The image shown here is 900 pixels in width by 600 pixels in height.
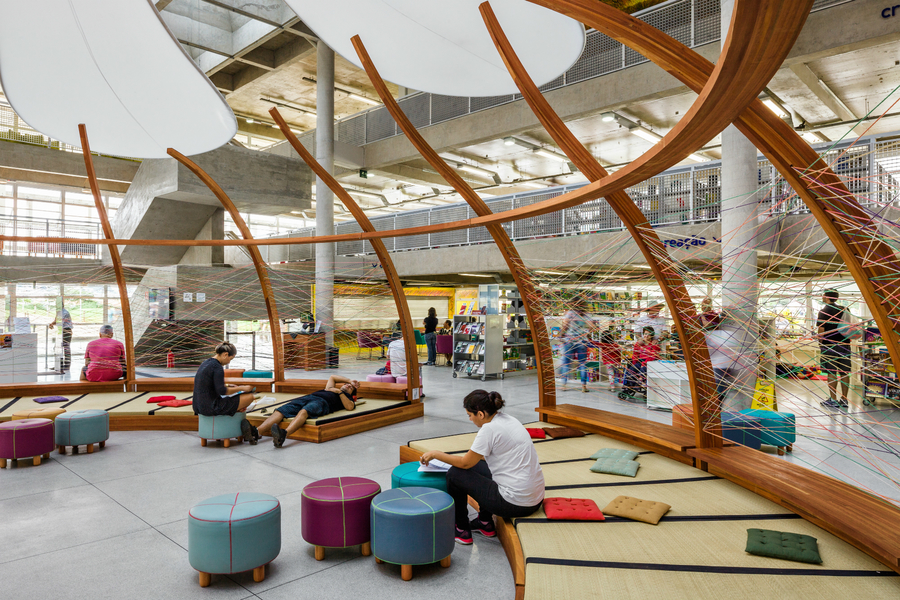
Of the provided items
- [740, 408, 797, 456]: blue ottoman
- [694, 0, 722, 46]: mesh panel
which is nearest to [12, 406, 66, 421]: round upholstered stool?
[740, 408, 797, 456]: blue ottoman

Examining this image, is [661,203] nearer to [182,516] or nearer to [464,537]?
[464,537]

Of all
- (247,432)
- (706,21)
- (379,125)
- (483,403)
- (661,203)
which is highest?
(379,125)

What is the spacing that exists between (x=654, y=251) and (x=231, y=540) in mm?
3579

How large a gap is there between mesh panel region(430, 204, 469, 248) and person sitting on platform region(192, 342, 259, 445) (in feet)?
32.7

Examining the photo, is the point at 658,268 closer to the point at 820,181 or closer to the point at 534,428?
the point at 820,181

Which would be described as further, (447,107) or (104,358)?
(447,107)

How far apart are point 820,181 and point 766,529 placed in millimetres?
2079

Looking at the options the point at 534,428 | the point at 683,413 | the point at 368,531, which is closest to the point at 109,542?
the point at 368,531

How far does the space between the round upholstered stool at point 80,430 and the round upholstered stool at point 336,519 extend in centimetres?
381

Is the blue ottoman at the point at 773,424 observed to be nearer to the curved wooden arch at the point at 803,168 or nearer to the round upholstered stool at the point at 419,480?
the curved wooden arch at the point at 803,168

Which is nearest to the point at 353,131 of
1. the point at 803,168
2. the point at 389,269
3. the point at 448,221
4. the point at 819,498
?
the point at 448,221

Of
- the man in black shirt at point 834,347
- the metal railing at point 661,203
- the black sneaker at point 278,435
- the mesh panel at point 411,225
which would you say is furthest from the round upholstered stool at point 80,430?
the mesh panel at point 411,225

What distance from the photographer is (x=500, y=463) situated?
362 centimetres

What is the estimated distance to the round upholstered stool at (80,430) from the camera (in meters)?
5.99
